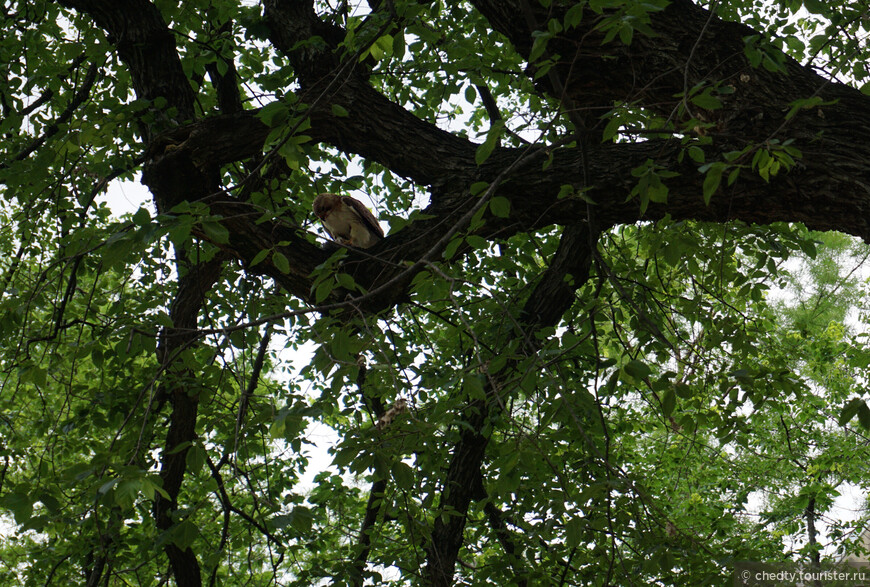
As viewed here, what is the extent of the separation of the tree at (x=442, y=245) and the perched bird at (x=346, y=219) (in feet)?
0.94

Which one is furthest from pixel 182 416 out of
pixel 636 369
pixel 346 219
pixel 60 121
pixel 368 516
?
pixel 636 369

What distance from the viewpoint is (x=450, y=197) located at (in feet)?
10.5

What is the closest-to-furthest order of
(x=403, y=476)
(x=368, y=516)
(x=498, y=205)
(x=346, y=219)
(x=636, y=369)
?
(x=636, y=369)
(x=403, y=476)
(x=498, y=205)
(x=346, y=219)
(x=368, y=516)

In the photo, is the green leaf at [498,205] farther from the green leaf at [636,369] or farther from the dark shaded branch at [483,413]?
the dark shaded branch at [483,413]

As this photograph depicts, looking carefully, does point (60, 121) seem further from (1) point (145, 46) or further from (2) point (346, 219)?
(2) point (346, 219)

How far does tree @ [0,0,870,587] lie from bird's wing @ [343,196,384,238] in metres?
0.41

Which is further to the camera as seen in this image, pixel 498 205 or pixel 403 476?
pixel 498 205

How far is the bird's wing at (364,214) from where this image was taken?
13.2 ft

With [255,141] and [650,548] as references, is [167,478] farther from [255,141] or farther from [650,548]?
[650,548]

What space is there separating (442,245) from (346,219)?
1.29m

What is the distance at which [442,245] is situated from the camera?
2.81m

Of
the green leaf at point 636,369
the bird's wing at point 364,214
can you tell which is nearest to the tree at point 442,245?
the green leaf at point 636,369

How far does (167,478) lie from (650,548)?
3.07 meters

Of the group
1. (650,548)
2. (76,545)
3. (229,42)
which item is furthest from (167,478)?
(650,548)
